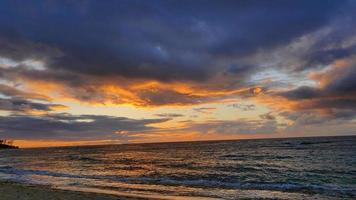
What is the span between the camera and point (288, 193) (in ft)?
73.6

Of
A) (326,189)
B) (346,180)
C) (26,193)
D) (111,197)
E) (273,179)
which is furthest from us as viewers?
(273,179)

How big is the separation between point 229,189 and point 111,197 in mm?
9036

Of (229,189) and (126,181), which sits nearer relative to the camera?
(229,189)

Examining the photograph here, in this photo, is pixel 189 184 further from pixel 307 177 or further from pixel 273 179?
pixel 307 177

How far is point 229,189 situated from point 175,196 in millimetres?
5385

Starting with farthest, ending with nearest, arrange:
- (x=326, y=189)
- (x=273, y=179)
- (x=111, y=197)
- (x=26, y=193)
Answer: (x=273, y=179) < (x=326, y=189) < (x=26, y=193) < (x=111, y=197)

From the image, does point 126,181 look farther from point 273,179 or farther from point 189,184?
point 273,179

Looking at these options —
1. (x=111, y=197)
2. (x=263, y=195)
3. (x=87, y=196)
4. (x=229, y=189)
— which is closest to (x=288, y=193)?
(x=263, y=195)

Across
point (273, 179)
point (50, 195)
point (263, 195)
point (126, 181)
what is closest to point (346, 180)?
point (273, 179)

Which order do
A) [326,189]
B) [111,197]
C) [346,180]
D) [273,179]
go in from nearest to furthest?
[111,197], [326,189], [346,180], [273,179]

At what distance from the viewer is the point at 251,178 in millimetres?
30703

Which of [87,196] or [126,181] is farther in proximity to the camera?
[126,181]

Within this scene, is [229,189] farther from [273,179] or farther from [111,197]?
[111,197]

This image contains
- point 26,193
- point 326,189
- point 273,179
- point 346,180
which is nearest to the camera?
point 26,193
